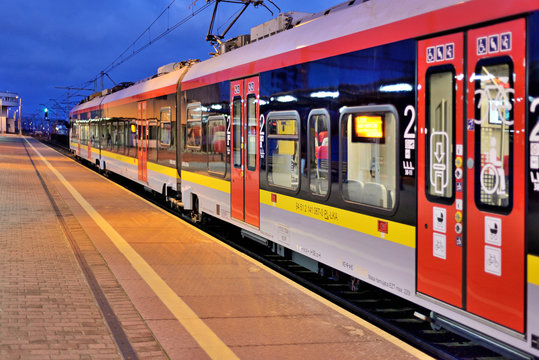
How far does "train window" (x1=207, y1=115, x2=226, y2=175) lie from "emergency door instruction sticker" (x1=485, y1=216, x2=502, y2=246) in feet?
21.6

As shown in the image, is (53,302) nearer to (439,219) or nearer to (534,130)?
(439,219)

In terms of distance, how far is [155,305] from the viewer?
22.0 ft

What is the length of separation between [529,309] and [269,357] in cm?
212

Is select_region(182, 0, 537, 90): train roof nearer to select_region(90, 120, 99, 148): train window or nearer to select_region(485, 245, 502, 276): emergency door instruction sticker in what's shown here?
select_region(485, 245, 502, 276): emergency door instruction sticker

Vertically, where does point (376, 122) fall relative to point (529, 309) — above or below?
above

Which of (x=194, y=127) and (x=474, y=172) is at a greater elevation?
(x=194, y=127)

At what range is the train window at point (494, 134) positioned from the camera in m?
4.54

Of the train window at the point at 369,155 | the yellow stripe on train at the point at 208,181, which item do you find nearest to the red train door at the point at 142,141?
the yellow stripe on train at the point at 208,181

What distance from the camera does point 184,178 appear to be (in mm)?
13664

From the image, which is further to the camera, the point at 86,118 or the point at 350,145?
the point at 86,118

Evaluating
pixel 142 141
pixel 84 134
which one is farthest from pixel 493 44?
pixel 84 134

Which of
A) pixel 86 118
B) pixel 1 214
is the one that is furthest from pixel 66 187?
pixel 86 118

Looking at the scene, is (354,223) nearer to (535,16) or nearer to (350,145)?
(350,145)

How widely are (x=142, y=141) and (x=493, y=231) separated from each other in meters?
15.0
